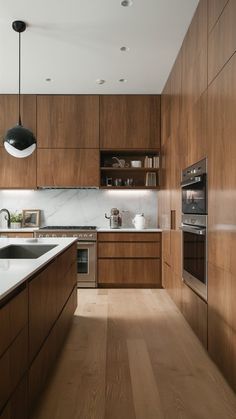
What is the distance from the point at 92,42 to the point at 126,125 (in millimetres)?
1728

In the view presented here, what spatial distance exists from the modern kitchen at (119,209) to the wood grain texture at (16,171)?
0.02 metres

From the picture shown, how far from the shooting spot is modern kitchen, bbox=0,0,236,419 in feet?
6.63

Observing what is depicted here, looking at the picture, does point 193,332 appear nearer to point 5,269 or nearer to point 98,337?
point 98,337

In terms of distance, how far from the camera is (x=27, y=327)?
5.49 feet

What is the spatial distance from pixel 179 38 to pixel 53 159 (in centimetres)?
254

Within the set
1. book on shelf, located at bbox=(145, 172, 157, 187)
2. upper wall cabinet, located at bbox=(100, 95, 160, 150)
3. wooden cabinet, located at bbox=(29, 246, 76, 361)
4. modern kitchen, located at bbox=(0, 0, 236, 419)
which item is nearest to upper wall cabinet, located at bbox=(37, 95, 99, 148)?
modern kitchen, located at bbox=(0, 0, 236, 419)

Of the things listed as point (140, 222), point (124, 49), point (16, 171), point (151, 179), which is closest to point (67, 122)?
point (16, 171)

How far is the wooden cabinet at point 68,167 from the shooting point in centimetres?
520

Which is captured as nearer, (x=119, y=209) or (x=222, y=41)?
(x=222, y=41)

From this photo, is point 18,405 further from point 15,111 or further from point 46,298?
point 15,111

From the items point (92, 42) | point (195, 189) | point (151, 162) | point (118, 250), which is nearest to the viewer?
point (195, 189)

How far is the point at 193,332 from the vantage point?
10.4 feet

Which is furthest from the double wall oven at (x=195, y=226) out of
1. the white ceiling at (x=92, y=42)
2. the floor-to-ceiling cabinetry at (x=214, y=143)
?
the white ceiling at (x=92, y=42)

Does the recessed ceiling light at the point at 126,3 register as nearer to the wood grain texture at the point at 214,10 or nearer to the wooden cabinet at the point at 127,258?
the wood grain texture at the point at 214,10
